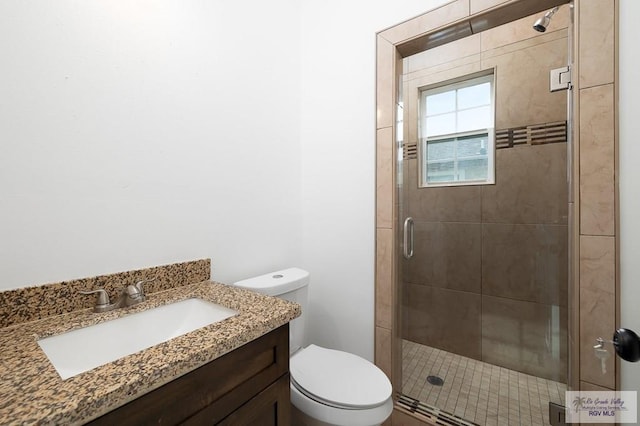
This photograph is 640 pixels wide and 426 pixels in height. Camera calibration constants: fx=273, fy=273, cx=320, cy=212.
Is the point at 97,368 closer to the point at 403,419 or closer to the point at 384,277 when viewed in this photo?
the point at 384,277

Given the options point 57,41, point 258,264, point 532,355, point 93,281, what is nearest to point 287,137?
point 258,264

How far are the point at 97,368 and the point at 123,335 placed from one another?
35 centimetres

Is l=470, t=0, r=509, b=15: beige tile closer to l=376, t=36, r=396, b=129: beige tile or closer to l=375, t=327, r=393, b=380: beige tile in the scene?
l=376, t=36, r=396, b=129: beige tile

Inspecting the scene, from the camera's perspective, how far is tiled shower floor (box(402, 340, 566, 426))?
149cm

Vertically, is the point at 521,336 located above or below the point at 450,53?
below

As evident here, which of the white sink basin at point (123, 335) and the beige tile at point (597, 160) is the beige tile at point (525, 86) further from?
the white sink basin at point (123, 335)

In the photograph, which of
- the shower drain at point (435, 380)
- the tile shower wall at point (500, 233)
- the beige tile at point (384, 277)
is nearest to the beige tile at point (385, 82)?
the tile shower wall at point (500, 233)

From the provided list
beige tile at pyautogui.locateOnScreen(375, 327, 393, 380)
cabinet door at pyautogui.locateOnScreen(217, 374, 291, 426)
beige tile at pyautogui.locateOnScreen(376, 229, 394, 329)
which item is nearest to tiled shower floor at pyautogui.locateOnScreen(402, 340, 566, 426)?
beige tile at pyautogui.locateOnScreen(375, 327, 393, 380)

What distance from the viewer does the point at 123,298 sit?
94cm

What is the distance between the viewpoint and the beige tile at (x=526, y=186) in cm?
167

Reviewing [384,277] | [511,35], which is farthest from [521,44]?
[384,277]

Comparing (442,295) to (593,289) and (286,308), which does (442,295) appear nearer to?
(593,289)

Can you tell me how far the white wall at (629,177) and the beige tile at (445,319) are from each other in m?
1.12

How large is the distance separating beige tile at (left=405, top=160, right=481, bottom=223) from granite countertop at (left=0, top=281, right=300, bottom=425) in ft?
5.05
